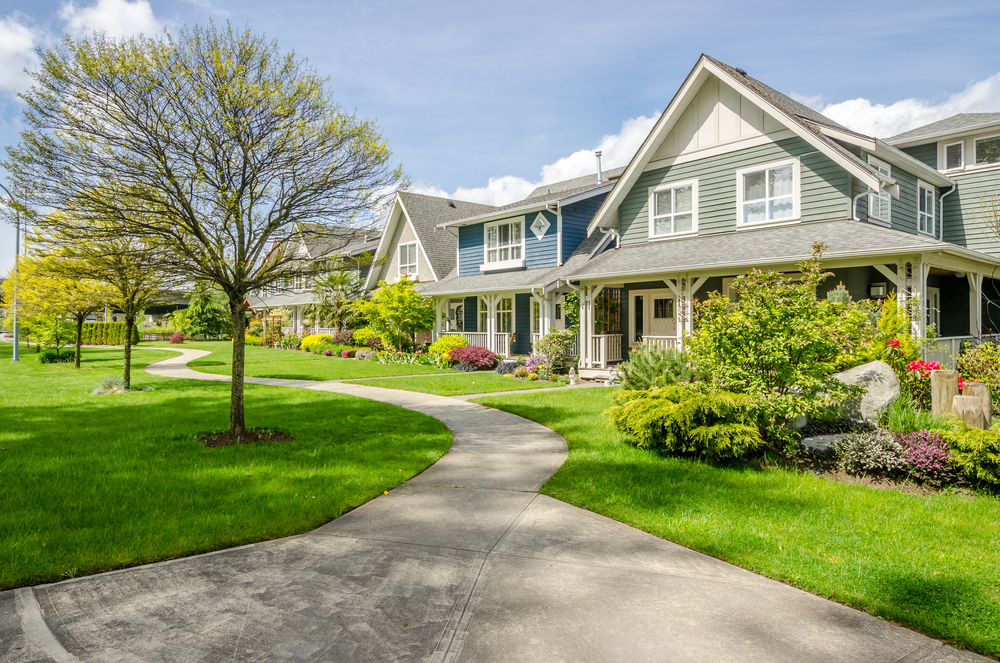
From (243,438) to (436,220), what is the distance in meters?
22.4

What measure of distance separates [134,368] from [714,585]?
22974 millimetres

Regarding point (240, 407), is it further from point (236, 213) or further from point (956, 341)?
point (956, 341)

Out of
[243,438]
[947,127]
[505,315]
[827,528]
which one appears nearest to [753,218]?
[947,127]

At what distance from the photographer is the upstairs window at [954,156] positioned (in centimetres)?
1741

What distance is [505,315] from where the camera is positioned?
2308cm

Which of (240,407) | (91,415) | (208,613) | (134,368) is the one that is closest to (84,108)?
(240,407)

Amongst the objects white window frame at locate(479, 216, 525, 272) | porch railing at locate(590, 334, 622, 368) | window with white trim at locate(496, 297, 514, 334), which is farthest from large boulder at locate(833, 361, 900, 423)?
window with white trim at locate(496, 297, 514, 334)

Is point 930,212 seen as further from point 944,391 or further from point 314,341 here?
point 314,341

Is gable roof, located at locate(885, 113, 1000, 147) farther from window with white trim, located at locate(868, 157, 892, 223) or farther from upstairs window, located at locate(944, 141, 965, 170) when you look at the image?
window with white trim, located at locate(868, 157, 892, 223)

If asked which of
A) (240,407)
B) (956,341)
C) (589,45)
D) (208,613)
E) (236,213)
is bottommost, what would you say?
(208,613)

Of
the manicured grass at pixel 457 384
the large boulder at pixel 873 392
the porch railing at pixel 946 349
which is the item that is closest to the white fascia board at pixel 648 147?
the manicured grass at pixel 457 384

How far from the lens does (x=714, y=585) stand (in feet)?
12.9

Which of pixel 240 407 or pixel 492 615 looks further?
pixel 240 407

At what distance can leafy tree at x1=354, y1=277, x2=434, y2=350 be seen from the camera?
23.4 meters
